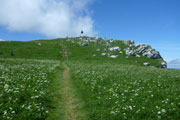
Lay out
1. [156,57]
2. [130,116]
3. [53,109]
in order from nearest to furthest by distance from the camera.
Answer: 1. [130,116]
2. [53,109]
3. [156,57]

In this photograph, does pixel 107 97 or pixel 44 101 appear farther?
pixel 107 97

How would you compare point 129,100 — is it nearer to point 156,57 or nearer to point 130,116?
point 130,116

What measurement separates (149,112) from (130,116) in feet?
4.53

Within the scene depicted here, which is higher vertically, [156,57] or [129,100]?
[156,57]

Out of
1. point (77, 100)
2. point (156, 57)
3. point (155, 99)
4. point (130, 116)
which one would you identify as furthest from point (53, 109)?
point (156, 57)

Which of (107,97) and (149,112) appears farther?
(107,97)

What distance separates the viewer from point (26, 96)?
11.0 metres

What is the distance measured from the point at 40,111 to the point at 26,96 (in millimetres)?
2808

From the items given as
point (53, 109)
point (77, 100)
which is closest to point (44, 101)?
point (53, 109)

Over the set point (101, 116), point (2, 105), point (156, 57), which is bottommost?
point (101, 116)

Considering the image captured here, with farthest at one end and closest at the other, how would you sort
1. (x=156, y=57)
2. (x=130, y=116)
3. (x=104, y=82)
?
(x=156, y=57) → (x=104, y=82) → (x=130, y=116)

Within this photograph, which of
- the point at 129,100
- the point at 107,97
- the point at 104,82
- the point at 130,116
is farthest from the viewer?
the point at 104,82

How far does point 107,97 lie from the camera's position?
38.1 ft

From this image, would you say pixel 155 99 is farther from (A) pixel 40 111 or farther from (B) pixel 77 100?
(A) pixel 40 111
